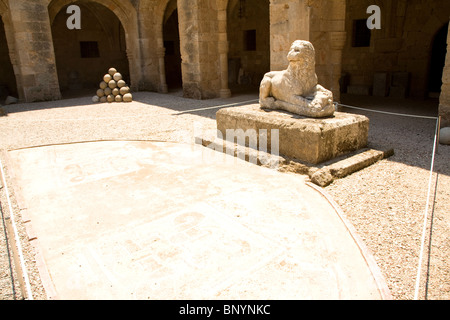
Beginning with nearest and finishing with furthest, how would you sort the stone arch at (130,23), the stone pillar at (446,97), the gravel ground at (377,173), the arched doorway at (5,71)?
the gravel ground at (377,173), the stone pillar at (446,97), the stone arch at (130,23), the arched doorway at (5,71)

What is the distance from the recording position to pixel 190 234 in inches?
118

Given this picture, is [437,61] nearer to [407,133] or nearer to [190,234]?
[407,133]

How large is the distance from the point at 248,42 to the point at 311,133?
12.0m

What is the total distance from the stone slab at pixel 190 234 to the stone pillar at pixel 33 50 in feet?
25.1

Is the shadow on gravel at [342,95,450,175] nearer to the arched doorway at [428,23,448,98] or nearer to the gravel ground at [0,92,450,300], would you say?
the gravel ground at [0,92,450,300]

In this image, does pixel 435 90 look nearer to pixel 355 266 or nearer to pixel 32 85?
pixel 355 266

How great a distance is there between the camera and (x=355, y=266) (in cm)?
250

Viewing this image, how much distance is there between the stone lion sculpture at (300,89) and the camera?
477 cm

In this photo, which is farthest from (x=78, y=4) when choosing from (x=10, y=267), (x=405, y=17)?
(x=10, y=267)

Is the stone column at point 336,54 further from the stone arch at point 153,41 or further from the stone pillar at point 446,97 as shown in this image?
the stone arch at point 153,41

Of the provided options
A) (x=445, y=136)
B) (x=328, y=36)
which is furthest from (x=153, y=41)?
(x=445, y=136)

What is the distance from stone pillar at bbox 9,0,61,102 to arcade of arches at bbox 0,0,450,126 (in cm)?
3

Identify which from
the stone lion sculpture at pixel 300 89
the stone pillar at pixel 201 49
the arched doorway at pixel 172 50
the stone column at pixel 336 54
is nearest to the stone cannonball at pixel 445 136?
the stone lion sculpture at pixel 300 89
